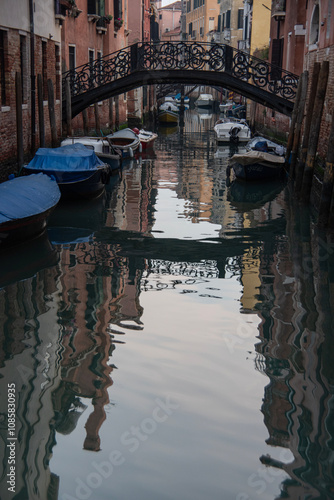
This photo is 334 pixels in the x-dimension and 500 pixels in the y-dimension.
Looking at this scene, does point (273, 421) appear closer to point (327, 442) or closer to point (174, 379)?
point (327, 442)

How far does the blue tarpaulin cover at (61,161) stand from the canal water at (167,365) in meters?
1.73

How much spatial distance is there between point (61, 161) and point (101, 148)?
358 cm

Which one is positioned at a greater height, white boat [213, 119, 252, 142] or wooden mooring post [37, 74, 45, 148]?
wooden mooring post [37, 74, 45, 148]

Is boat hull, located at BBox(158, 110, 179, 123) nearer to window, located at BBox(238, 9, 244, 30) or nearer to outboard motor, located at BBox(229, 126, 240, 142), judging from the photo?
window, located at BBox(238, 9, 244, 30)

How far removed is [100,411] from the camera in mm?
4449

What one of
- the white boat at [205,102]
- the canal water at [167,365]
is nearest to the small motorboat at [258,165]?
the canal water at [167,365]

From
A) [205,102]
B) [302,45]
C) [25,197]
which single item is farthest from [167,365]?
[205,102]

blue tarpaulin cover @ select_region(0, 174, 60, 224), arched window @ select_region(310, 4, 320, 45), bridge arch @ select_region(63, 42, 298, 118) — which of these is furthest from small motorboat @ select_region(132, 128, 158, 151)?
blue tarpaulin cover @ select_region(0, 174, 60, 224)

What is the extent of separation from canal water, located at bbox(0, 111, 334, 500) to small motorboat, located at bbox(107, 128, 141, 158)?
8368mm

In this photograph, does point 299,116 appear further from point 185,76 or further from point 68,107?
point 68,107

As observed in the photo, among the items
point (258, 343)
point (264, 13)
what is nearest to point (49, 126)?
point (258, 343)

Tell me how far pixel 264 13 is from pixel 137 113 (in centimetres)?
A: 716

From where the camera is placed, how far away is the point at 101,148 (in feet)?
49.4

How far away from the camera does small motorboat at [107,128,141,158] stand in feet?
59.9
